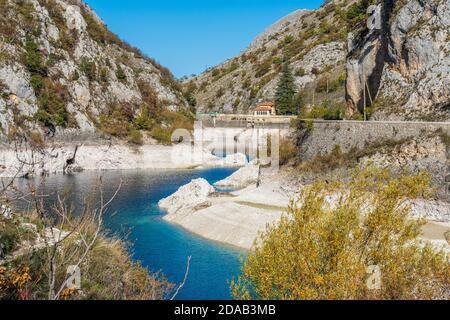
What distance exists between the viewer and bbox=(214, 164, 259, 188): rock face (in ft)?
188

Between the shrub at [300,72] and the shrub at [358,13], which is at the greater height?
the shrub at [358,13]

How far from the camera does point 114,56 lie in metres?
102

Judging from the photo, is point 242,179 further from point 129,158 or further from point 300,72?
point 300,72

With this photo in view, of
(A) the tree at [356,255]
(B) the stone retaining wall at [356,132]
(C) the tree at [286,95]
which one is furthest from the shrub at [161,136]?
(A) the tree at [356,255]

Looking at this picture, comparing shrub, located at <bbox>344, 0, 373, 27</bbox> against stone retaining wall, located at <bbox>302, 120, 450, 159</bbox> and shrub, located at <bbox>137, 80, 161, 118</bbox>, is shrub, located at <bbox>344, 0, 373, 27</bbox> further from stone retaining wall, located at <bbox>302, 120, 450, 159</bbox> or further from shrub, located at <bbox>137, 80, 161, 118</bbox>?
shrub, located at <bbox>137, 80, 161, 118</bbox>

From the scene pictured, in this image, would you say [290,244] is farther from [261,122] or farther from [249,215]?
[261,122]

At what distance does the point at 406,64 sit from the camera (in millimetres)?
51406

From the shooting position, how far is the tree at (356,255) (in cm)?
1452

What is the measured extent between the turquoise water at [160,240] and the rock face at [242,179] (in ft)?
17.3

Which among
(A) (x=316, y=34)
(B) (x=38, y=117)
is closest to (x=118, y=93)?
(B) (x=38, y=117)

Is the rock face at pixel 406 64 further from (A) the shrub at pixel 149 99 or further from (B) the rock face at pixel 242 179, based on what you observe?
(A) the shrub at pixel 149 99

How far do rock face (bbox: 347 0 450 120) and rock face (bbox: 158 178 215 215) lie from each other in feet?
70.7

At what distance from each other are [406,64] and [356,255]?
41.4m
